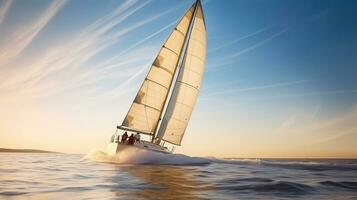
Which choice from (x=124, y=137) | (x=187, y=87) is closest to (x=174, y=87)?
(x=187, y=87)

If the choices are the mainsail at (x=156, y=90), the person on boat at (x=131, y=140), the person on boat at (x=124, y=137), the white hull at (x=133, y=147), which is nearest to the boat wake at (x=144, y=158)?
the white hull at (x=133, y=147)

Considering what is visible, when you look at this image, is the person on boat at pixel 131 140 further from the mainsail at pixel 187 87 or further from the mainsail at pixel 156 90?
the mainsail at pixel 187 87

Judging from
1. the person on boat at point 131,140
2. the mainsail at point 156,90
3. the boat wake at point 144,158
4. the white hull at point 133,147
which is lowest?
the boat wake at point 144,158

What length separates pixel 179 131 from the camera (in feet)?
108

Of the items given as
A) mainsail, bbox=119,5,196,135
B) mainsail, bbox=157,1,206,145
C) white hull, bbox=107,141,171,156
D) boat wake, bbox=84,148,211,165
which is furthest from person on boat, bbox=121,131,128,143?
mainsail, bbox=157,1,206,145

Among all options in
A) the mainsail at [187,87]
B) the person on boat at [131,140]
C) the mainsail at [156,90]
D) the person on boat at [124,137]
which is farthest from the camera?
the mainsail at [187,87]

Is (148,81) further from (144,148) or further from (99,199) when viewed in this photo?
(99,199)

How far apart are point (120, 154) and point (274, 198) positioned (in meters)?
19.3

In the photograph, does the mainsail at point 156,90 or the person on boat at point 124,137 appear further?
the mainsail at point 156,90

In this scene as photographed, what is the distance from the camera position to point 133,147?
2795cm

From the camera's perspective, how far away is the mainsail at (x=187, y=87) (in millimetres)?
32562

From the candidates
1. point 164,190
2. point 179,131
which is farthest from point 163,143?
point 164,190

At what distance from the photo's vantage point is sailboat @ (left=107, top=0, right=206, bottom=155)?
3134cm

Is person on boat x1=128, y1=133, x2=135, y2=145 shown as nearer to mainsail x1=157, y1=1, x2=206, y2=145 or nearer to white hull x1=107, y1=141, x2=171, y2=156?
white hull x1=107, y1=141, x2=171, y2=156
